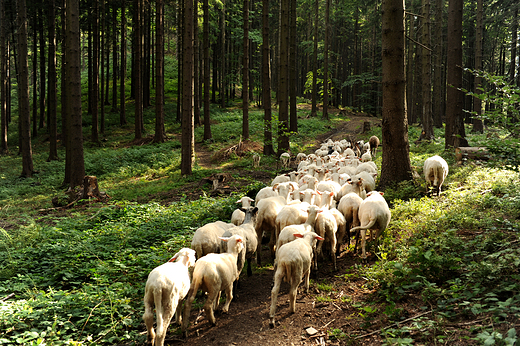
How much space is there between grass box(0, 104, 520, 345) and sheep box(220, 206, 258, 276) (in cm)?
94

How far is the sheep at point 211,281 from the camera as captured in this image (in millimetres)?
5137

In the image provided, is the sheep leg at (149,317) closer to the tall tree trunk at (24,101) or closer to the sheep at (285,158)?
the sheep at (285,158)

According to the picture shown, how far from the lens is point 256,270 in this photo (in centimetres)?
747

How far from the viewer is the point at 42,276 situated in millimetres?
6426

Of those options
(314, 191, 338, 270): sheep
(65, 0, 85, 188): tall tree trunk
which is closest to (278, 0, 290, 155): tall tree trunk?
(65, 0, 85, 188): tall tree trunk

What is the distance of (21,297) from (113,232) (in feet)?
10.1

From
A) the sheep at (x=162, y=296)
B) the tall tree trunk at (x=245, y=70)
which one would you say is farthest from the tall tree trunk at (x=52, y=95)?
the sheep at (x=162, y=296)

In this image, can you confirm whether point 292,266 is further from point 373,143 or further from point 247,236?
point 373,143

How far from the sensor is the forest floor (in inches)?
188

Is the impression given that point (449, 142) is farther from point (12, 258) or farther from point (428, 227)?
point (12, 258)

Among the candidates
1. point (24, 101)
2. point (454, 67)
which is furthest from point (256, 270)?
point (24, 101)

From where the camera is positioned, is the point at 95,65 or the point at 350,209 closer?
the point at 350,209

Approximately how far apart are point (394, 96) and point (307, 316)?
7.14 metres

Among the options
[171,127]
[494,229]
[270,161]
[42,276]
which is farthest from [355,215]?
[171,127]
